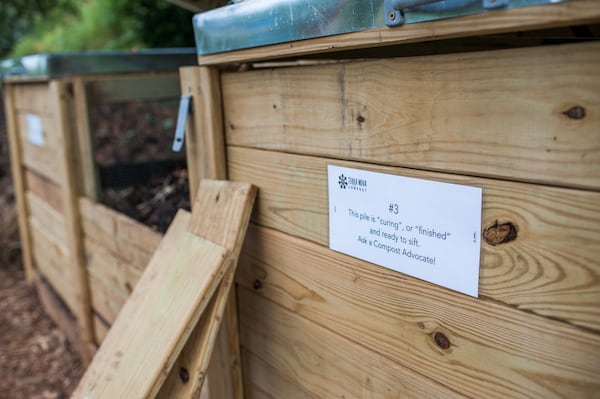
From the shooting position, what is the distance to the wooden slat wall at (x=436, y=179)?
96 centimetres

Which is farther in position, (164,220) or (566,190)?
(164,220)

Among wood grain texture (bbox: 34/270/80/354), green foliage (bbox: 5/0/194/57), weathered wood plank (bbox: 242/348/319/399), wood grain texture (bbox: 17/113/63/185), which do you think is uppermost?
green foliage (bbox: 5/0/194/57)

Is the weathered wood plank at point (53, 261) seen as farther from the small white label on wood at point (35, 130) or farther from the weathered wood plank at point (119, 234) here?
the small white label on wood at point (35, 130)

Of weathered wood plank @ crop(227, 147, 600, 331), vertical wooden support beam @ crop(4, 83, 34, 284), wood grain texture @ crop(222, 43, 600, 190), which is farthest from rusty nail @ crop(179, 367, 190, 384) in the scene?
vertical wooden support beam @ crop(4, 83, 34, 284)

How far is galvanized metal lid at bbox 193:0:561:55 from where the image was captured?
992 mm

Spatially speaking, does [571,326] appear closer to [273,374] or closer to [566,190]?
[566,190]

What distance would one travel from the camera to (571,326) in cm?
98

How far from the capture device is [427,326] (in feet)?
4.10

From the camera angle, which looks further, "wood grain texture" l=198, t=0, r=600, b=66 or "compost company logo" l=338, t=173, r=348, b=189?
"compost company logo" l=338, t=173, r=348, b=189

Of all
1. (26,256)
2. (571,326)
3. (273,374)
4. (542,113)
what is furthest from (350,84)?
(26,256)

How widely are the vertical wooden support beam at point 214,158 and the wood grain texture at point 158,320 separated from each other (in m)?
0.22

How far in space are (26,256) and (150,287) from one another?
388cm

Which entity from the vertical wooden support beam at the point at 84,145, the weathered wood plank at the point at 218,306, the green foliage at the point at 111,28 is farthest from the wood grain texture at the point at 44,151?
the weathered wood plank at the point at 218,306

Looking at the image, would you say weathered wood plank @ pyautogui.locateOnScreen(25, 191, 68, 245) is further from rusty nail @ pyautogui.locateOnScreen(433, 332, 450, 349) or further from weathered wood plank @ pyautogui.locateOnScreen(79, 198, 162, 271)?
rusty nail @ pyautogui.locateOnScreen(433, 332, 450, 349)
